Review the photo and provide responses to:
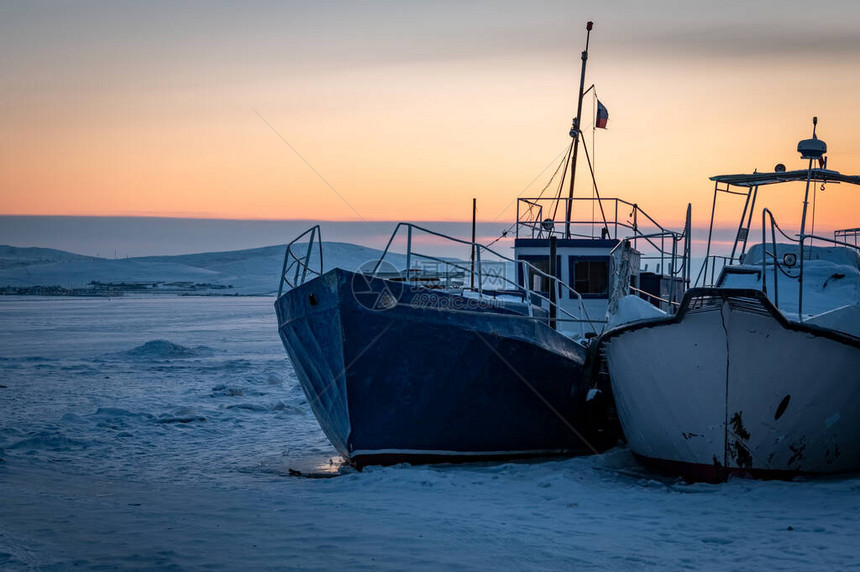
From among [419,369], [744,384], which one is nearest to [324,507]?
[419,369]

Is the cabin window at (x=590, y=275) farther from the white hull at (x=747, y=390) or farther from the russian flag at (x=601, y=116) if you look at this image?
the white hull at (x=747, y=390)

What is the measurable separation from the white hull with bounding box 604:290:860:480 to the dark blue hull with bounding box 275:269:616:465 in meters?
1.60

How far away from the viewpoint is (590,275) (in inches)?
657

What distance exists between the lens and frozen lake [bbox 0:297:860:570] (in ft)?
24.9

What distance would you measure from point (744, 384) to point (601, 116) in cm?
1134

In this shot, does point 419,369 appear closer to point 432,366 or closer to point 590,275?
point 432,366

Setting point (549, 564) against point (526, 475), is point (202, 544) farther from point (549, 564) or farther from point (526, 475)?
point (526, 475)

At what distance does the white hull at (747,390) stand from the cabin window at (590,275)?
5.40m

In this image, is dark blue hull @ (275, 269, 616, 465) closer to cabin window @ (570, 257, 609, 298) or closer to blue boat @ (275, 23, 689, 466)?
blue boat @ (275, 23, 689, 466)

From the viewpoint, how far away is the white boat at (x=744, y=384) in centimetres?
1022

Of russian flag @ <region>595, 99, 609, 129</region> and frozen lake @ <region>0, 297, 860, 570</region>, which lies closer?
frozen lake @ <region>0, 297, 860, 570</region>

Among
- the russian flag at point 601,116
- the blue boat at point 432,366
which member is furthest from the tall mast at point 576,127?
the blue boat at point 432,366

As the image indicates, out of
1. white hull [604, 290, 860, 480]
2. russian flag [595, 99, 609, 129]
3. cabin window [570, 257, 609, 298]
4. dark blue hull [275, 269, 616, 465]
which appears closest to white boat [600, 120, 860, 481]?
white hull [604, 290, 860, 480]

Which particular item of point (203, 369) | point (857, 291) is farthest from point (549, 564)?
point (203, 369)
